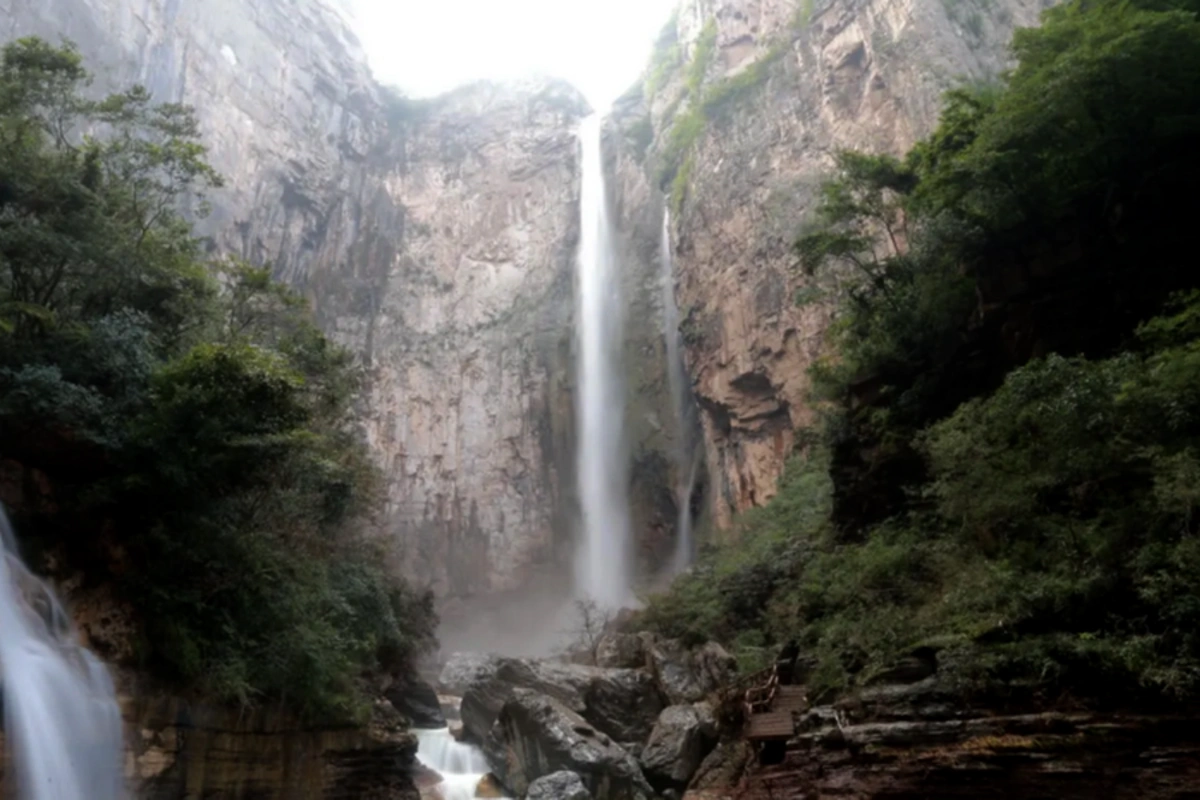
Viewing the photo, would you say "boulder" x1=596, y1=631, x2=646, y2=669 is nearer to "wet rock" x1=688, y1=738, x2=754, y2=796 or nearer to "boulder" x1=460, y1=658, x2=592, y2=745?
"boulder" x1=460, y1=658, x2=592, y2=745

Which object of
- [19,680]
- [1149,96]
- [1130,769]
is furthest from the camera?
[1149,96]

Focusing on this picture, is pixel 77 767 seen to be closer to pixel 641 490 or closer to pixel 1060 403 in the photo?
pixel 1060 403

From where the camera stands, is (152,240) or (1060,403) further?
(152,240)

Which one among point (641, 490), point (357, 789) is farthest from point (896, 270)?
point (641, 490)

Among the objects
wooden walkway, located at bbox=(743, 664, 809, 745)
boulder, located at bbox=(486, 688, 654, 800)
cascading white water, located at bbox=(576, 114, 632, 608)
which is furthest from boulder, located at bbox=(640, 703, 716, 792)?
cascading white water, located at bbox=(576, 114, 632, 608)

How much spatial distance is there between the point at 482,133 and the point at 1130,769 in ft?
148

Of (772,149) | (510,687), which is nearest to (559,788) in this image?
(510,687)

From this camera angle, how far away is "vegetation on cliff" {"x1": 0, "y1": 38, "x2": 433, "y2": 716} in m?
11.7

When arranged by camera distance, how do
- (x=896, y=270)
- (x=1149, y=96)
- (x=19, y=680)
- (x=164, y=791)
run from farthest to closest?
(x=896, y=270) → (x=1149, y=96) → (x=164, y=791) → (x=19, y=680)

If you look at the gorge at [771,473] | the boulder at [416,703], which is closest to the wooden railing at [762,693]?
the gorge at [771,473]

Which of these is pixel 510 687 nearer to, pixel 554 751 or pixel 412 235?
pixel 554 751

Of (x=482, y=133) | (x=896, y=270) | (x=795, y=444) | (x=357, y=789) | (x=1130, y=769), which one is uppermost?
(x=482, y=133)

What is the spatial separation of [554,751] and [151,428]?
30.4 ft

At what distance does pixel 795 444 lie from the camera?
24375mm
